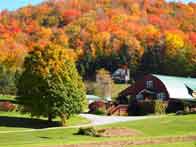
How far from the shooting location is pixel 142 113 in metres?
76.5

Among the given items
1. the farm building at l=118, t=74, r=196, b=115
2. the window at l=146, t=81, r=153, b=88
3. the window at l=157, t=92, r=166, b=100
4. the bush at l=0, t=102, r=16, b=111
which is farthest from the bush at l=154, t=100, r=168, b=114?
the bush at l=0, t=102, r=16, b=111

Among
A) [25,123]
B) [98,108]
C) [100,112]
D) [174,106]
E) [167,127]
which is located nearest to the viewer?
[167,127]

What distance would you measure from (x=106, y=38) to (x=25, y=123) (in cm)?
11322

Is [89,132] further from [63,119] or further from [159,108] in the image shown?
[159,108]

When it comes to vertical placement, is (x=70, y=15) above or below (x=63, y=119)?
above

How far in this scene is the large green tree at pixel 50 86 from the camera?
54.2 metres

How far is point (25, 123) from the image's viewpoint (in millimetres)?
56406

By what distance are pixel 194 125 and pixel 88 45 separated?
386 feet

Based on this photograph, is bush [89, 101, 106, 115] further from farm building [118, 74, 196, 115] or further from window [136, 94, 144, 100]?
window [136, 94, 144, 100]

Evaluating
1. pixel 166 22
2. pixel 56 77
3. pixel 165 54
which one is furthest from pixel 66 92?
pixel 166 22

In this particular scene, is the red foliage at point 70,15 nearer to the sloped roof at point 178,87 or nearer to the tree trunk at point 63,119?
the sloped roof at point 178,87

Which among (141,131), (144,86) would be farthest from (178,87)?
(141,131)

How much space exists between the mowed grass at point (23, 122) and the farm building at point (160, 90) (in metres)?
24.5

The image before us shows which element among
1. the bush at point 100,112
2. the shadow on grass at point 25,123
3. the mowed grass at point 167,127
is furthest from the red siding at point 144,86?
the shadow on grass at point 25,123
